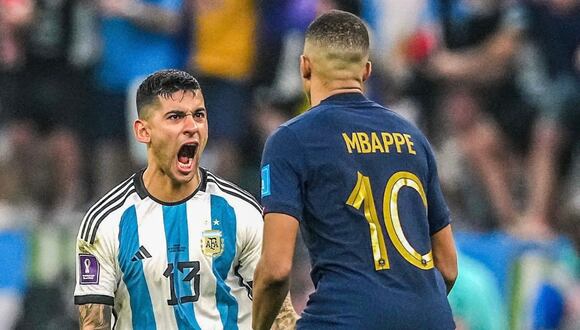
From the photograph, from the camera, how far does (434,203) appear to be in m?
5.91

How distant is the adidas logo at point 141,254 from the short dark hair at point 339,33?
1232mm

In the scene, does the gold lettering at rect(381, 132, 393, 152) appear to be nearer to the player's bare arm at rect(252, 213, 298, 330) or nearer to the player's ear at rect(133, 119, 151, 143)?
the player's bare arm at rect(252, 213, 298, 330)

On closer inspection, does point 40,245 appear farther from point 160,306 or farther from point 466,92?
point 160,306

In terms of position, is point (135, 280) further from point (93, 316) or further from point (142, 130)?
point (142, 130)

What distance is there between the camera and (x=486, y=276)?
1120 centimetres

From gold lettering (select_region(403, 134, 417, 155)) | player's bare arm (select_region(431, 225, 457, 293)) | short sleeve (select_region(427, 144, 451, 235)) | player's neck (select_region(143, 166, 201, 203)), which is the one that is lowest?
player's bare arm (select_region(431, 225, 457, 293))

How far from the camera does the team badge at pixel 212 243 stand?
6.35m

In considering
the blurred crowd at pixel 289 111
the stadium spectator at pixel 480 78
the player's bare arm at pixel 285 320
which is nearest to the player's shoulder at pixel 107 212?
the player's bare arm at pixel 285 320

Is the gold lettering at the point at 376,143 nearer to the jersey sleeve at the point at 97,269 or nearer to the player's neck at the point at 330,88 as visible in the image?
the player's neck at the point at 330,88

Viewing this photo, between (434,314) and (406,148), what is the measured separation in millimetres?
671

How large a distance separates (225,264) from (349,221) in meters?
0.96

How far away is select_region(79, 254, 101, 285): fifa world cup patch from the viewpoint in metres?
6.23

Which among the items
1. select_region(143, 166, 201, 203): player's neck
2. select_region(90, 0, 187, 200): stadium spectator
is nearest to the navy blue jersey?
select_region(143, 166, 201, 203): player's neck

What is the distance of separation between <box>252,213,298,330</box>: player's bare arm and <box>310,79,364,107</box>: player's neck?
1.86ft
